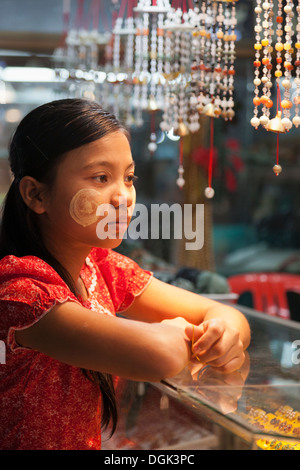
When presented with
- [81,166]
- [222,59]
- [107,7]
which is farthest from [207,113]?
[107,7]

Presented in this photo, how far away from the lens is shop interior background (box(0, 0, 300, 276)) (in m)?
2.95

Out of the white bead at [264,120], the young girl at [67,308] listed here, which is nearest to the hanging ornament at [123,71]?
the white bead at [264,120]

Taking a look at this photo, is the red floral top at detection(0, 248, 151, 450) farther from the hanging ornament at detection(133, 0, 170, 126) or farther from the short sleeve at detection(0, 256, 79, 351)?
the hanging ornament at detection(133, 0, 170, 126)

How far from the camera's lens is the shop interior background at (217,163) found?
9.68 feet

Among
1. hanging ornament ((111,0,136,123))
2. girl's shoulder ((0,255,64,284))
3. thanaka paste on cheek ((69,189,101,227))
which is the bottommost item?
girl's shoulder ((0,255,64,284))

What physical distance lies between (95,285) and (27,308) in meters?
0.30

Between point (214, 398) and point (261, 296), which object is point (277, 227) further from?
point (214, 398)

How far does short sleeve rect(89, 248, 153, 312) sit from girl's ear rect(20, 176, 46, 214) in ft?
0.83

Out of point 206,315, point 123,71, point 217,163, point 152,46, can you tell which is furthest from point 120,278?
point 217,163

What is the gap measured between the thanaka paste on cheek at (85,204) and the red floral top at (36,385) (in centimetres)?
10

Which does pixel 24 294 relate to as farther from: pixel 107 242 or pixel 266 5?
pixel 266 5

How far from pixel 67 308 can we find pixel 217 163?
2.93 meters

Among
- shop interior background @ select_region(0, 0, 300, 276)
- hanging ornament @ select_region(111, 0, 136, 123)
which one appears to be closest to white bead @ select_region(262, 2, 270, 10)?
shop interior background @ select_region(0, 0, 300, 276)

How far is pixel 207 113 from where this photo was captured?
4.33ft
